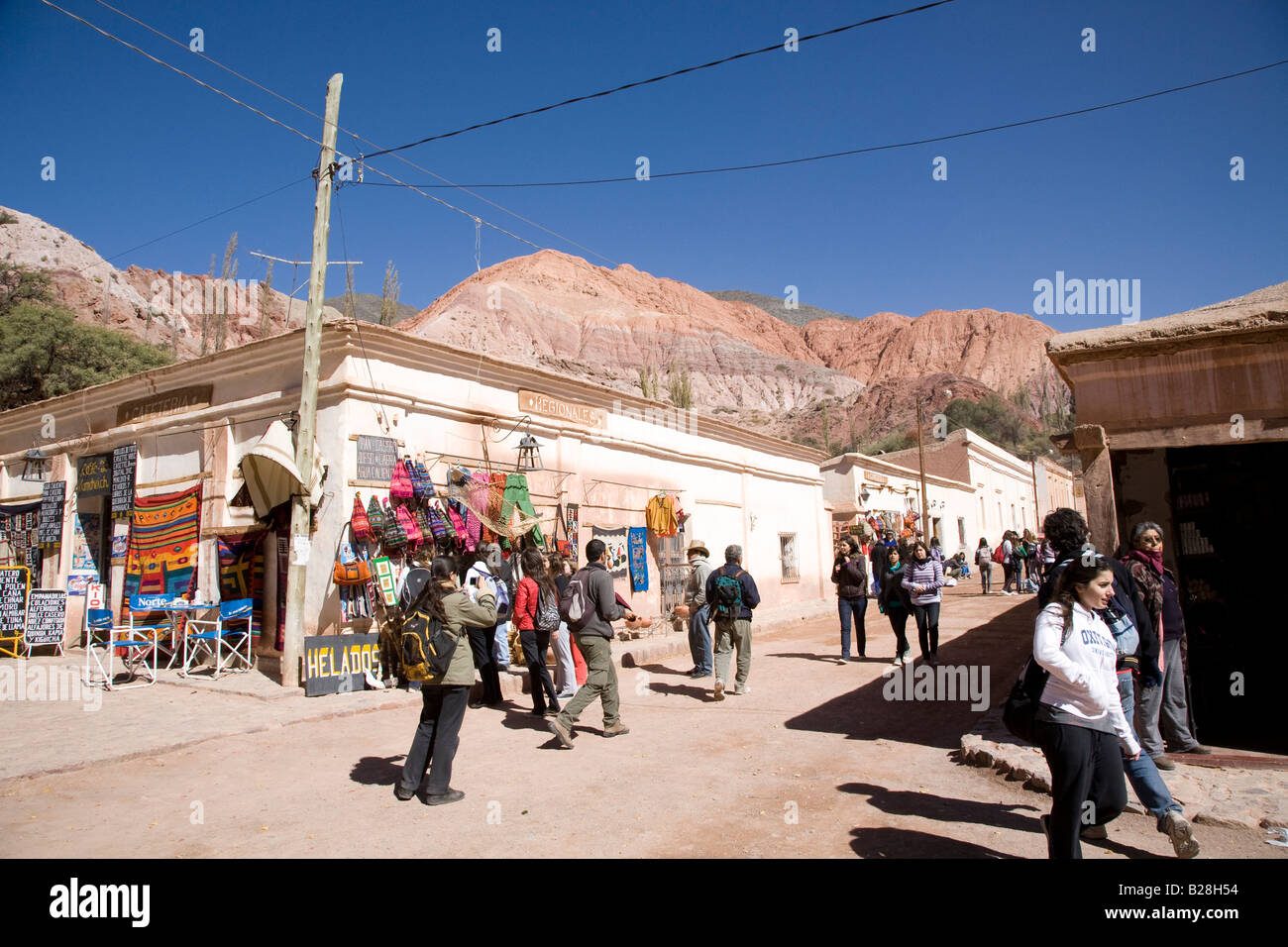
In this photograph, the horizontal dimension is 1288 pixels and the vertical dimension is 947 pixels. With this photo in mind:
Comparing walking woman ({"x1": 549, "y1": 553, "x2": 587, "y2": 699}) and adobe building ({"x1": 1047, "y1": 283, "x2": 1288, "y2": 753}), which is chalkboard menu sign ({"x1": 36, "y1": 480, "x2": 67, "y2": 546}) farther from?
adobe building ({"x1": 1047, "y1": 283, "x2": 1288, "y2": 753})

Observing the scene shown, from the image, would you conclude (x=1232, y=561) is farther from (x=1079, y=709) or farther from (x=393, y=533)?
(x=393, y=533)

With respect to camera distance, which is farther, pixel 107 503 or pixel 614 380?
pixel 614 380

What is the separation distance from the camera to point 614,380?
73.7 meters

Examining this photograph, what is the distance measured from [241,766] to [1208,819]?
22.7ft

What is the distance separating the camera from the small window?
67.5 ft

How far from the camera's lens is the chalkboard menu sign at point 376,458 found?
9805 millimetres

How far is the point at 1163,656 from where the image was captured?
538 cm

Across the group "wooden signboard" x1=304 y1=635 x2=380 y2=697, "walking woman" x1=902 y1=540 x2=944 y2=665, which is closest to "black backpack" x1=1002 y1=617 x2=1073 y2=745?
"walking woman" x1=902 y1=540 x2=944 y2=665

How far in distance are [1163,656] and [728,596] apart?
428 centimetres

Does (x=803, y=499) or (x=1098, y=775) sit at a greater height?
(x=803, y=499)

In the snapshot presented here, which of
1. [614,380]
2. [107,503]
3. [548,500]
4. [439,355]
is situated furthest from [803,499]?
[614,380]

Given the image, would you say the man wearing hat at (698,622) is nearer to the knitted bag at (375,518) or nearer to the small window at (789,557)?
the knitted bag at (375,518)

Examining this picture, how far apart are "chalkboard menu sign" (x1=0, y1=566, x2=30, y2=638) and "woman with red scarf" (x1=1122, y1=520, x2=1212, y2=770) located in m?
15.4
